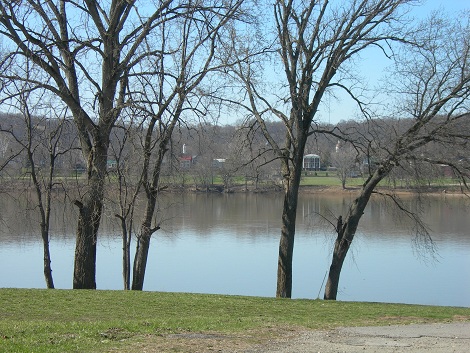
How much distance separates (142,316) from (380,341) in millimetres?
4119

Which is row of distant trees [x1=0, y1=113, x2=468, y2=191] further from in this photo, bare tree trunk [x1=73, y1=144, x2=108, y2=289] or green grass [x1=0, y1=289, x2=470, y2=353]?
green grass [x1=0, y1=289, x2=470, y2=353]

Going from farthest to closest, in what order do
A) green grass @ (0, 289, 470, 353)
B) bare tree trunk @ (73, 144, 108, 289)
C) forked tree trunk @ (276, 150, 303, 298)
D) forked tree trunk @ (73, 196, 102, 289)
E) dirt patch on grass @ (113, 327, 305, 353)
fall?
forked tree trunk @ (276, 150, 303, 298) → forked tree trunk @ (73, 196, 102, 289) → bare tree trunk @ (73, 144, 108, 289) → green grass @ (0, 289, 470, 353) → dirt patch on grass @ (113, 327, 305, 353)

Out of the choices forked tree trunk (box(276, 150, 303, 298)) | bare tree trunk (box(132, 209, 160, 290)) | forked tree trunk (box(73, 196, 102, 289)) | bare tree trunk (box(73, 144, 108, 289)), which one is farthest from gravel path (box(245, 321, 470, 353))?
bare tree trunk (box(132, 209, 160, 290))

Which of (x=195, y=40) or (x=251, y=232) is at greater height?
(x=195, y=40)

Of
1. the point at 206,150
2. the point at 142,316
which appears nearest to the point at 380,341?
the point at 142,316

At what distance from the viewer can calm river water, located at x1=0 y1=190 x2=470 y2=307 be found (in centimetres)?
1844

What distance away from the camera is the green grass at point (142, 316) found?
711 cm

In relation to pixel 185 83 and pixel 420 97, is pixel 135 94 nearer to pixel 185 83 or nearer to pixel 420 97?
pixel 185 83

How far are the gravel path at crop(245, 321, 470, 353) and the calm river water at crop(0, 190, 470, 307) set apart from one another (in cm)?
747

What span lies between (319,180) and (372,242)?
22.3m

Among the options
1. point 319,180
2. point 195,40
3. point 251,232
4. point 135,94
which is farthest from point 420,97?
point 319,180

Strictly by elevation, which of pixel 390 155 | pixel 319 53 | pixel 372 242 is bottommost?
pixel 372 242

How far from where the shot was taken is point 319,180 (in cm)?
4738

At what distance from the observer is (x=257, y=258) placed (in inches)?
890
